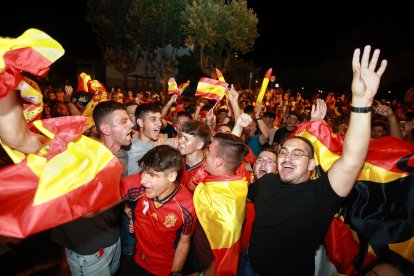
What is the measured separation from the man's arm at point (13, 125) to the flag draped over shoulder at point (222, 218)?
1553 mm

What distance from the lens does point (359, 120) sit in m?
2.08

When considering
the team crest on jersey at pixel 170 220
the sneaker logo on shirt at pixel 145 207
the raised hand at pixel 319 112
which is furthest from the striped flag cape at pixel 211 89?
the team crest on jersey at pixel 170 220

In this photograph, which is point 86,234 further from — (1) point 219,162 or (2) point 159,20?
(2) point 159,20

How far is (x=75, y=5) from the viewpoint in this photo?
107 feet

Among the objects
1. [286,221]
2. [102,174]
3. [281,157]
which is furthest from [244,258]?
[102,174]

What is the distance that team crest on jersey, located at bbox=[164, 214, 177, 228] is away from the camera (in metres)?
2.88

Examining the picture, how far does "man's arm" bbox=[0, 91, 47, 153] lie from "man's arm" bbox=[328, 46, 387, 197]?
2.19 metres

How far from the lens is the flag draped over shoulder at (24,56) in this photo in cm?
178

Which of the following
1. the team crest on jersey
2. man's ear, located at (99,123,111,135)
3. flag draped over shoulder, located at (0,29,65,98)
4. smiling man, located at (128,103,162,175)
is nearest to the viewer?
flag draped over shoulder, located at (0,29,65,98)

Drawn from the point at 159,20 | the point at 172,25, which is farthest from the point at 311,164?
the point at 172,25

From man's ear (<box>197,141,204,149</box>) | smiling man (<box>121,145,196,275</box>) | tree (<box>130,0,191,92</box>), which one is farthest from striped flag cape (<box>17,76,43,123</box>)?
tree (<box>130,0,191,92</box>)

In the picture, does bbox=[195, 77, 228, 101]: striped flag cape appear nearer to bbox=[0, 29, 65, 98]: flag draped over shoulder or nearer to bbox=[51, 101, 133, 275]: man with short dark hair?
bbox=[51, 101, 133, 275]: man with short dark hair

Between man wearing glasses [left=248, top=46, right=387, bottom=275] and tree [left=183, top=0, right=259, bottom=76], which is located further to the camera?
tree [left=183, top=0, right=259, bottom=76]

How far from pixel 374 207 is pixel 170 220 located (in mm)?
1887
